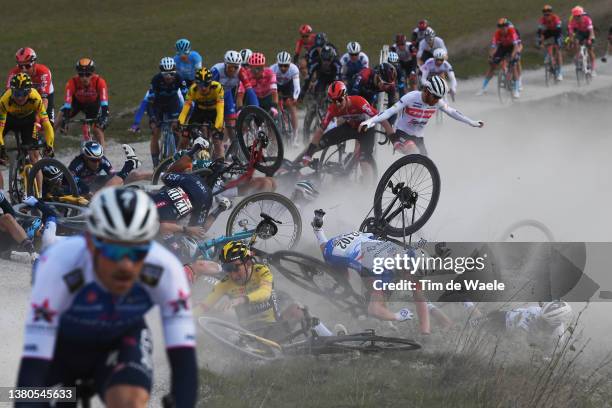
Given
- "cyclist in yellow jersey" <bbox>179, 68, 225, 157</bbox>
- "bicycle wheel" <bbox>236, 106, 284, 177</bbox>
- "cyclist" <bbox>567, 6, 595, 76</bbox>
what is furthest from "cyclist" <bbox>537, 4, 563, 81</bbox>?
"bicycle wheel" <bbox>236, 106, 284, 177</bbox>

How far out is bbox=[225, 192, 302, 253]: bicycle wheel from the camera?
41.6ft

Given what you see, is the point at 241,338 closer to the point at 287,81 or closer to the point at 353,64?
the point at 287,81

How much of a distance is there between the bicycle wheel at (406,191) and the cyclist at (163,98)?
535 centimetres

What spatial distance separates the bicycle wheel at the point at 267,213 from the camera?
41.6 feet

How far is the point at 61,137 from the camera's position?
22297 millimetres

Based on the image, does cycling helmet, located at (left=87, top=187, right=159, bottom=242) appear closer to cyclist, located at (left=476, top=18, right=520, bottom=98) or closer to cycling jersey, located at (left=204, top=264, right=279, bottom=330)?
cycling jersey, located at (left=204, top=264, right=279, bottom=330)

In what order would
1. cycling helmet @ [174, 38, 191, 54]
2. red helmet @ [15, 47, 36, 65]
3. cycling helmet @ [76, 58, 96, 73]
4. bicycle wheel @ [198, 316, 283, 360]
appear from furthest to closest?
cycling helmet @ [174, 38, 191, 54] → red helmet @ [15, 47, 36, 65] → cycling helmet @ [76, 58, 96, 73] → bicycle wheel @ [198, 316, 283, 360]

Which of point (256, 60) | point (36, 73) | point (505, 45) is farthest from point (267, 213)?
point (505, 45)

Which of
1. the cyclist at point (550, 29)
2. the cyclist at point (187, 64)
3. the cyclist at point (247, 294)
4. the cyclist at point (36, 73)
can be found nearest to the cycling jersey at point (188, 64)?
the cyclist at point (187, 64)

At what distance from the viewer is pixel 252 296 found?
10.8m

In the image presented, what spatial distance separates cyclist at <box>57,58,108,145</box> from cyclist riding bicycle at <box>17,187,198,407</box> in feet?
40.4

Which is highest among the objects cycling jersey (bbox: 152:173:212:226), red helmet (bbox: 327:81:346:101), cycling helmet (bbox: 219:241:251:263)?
red helmet (bbox: 327:81:346:101)

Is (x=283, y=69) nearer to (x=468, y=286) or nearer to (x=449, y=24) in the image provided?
(x=468, y=286)

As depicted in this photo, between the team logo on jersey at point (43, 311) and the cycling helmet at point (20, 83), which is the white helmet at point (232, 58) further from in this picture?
the team logo on jersey at point (43, 311)
